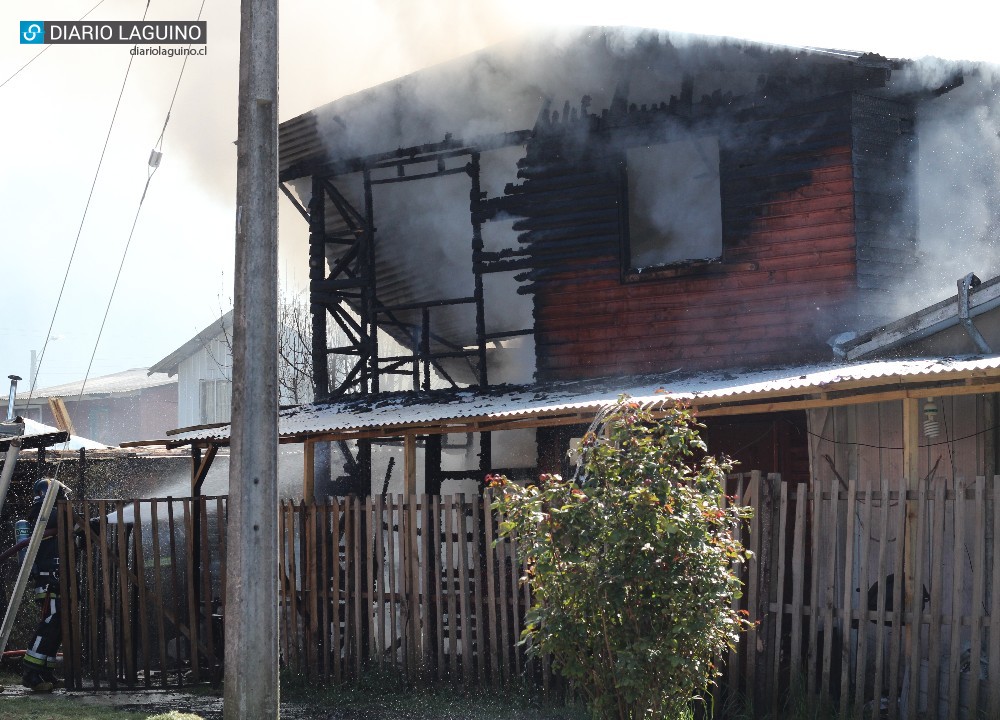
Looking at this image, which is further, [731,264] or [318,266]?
[318,266]

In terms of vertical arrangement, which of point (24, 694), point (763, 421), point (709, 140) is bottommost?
point (24, 694)

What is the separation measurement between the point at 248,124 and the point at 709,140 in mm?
7777

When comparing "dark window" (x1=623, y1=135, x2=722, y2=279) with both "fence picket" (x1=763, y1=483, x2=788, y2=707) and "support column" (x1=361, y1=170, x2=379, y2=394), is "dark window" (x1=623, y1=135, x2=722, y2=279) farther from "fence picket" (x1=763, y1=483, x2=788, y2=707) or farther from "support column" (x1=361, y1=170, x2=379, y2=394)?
"fence picket" (x1=763, y1=483, x2=788, y2=707)

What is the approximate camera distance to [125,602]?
10344 millimetres

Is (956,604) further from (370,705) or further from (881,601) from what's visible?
(370,705)

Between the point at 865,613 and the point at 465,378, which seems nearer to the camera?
the point at 865,613

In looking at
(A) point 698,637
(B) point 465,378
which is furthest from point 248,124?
(B) point 465,378

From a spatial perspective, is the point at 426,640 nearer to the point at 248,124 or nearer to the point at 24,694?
the point at 24,694

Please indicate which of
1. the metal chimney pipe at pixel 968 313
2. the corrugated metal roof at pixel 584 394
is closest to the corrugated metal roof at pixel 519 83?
the metal chimney pipe at pixel 968 313

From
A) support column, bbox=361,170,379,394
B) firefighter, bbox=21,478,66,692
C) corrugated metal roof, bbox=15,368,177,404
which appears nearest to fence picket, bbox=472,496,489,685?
firefighter, bbox=21,478,66,692

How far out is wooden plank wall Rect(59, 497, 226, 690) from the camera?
33.7ft

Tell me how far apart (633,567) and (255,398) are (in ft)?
8.22

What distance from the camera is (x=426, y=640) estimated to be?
965 centimetres

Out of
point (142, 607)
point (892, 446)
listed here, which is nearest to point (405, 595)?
point (142, 607)
